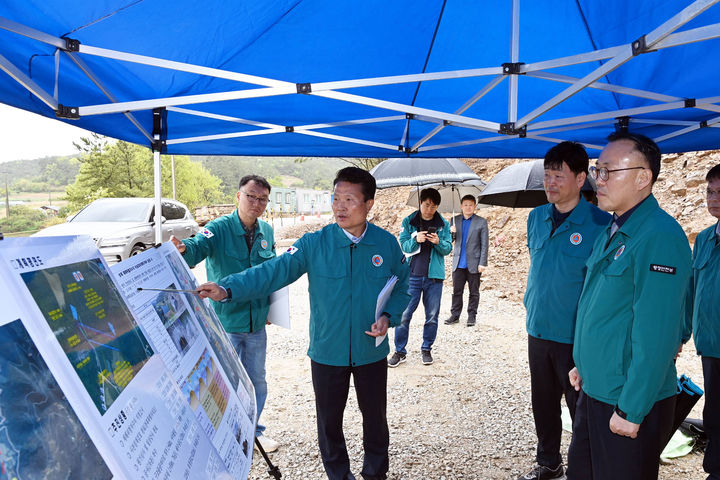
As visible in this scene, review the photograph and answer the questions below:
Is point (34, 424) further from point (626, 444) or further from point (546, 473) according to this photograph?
point (546, 473)

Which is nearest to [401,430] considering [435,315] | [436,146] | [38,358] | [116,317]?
[435,315]

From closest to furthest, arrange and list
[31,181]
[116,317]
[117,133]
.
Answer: [116,317] < [117,133] < [31,181]

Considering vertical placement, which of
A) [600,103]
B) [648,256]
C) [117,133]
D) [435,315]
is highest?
[600,103]

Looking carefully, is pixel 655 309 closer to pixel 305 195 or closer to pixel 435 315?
pixel 435 315

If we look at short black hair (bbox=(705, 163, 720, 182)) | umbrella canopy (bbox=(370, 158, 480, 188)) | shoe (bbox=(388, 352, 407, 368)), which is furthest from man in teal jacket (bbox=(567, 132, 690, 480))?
umbrella canopy (bbox=(370, 158, 480, 188))

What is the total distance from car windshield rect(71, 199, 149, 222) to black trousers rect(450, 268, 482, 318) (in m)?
8.56

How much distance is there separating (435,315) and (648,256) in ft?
12.4

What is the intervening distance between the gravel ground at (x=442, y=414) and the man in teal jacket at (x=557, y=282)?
63cm

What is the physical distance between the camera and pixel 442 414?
3.93 meters

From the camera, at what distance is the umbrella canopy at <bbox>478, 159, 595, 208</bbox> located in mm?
5449

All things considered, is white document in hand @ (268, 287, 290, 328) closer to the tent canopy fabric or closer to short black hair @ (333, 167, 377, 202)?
short black hair @ (333, 167, 377, 202)

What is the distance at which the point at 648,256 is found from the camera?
1646 mm

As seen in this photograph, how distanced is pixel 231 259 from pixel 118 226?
940 centimetres

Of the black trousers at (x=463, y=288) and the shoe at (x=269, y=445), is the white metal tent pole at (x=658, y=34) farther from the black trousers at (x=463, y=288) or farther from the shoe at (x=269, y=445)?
the black trousers at (x=463, y=288)
